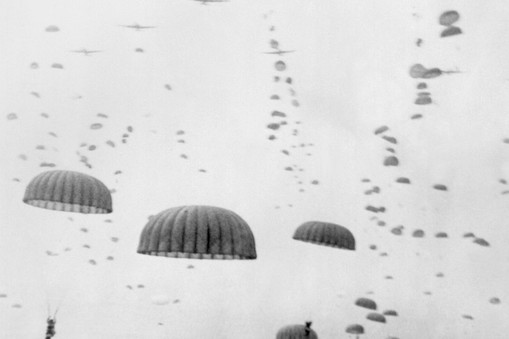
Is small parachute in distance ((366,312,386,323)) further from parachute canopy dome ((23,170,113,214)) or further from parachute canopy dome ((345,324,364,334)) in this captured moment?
parachute canopy dome ((23,170,113,214))

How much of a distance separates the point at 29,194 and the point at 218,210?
9142mm

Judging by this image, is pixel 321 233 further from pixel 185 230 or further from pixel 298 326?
pixel 298 326

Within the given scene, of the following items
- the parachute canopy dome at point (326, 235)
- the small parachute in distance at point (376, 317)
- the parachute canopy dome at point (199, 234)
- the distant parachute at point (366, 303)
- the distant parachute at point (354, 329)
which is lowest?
the distant parachute at point (354, 329)

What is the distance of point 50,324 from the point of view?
25703mm

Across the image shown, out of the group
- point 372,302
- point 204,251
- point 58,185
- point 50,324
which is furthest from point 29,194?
point 372,302

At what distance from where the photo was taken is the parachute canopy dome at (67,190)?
26656mm

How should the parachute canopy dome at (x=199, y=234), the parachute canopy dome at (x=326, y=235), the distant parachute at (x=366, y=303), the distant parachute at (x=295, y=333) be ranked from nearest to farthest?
the parachute canopy dome at (x=199, y=234), the parachute canopy dome at (x=326, y=235), the distant parachute at (x=366, y=303), the distant parachute at (x=295, y=333)

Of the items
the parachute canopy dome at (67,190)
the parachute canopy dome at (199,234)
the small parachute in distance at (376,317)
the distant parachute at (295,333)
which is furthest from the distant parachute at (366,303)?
the parachute canopy dome at (199,234)

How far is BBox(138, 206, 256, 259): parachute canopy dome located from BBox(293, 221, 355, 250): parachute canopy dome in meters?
13.9

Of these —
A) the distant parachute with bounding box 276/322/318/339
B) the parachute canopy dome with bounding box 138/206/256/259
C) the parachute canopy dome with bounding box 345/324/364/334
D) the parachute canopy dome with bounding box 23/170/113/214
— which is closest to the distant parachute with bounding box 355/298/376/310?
the parachute canopy dome with bounding box 345/324/364/334

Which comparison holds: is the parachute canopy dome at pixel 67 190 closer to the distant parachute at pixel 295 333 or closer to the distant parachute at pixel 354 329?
the distant parachute at pixel 354 329

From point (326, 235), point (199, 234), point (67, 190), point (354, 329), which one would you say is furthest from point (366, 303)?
point (199, 234)

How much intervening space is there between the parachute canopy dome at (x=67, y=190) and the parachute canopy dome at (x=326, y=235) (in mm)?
10537

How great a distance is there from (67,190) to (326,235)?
1273cm
